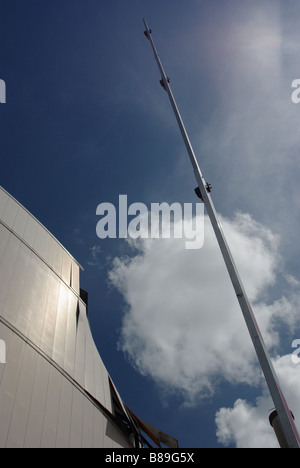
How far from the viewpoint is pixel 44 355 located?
34.9 feet

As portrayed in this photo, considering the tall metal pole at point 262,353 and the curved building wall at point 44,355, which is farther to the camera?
the curved building wall at point 44,355

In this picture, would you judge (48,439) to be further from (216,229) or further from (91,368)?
(216,229)

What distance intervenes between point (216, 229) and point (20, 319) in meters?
8.42

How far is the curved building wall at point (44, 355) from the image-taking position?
8.86 meters

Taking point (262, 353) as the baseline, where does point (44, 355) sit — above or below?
above

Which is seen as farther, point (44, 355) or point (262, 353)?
point (44, 355)

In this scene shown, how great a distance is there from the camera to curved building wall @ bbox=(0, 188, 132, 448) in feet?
29.1

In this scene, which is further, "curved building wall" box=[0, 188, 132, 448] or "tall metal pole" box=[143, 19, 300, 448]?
"curved building wall" box=[0, 188, 132, 448]

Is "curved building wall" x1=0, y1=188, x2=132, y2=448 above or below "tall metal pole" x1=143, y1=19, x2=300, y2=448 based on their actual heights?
above

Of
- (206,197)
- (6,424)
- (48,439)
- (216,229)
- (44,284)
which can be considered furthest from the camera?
(44,284)

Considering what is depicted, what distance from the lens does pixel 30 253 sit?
13.5 m

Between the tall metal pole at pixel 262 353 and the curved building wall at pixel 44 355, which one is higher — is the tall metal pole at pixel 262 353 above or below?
below
